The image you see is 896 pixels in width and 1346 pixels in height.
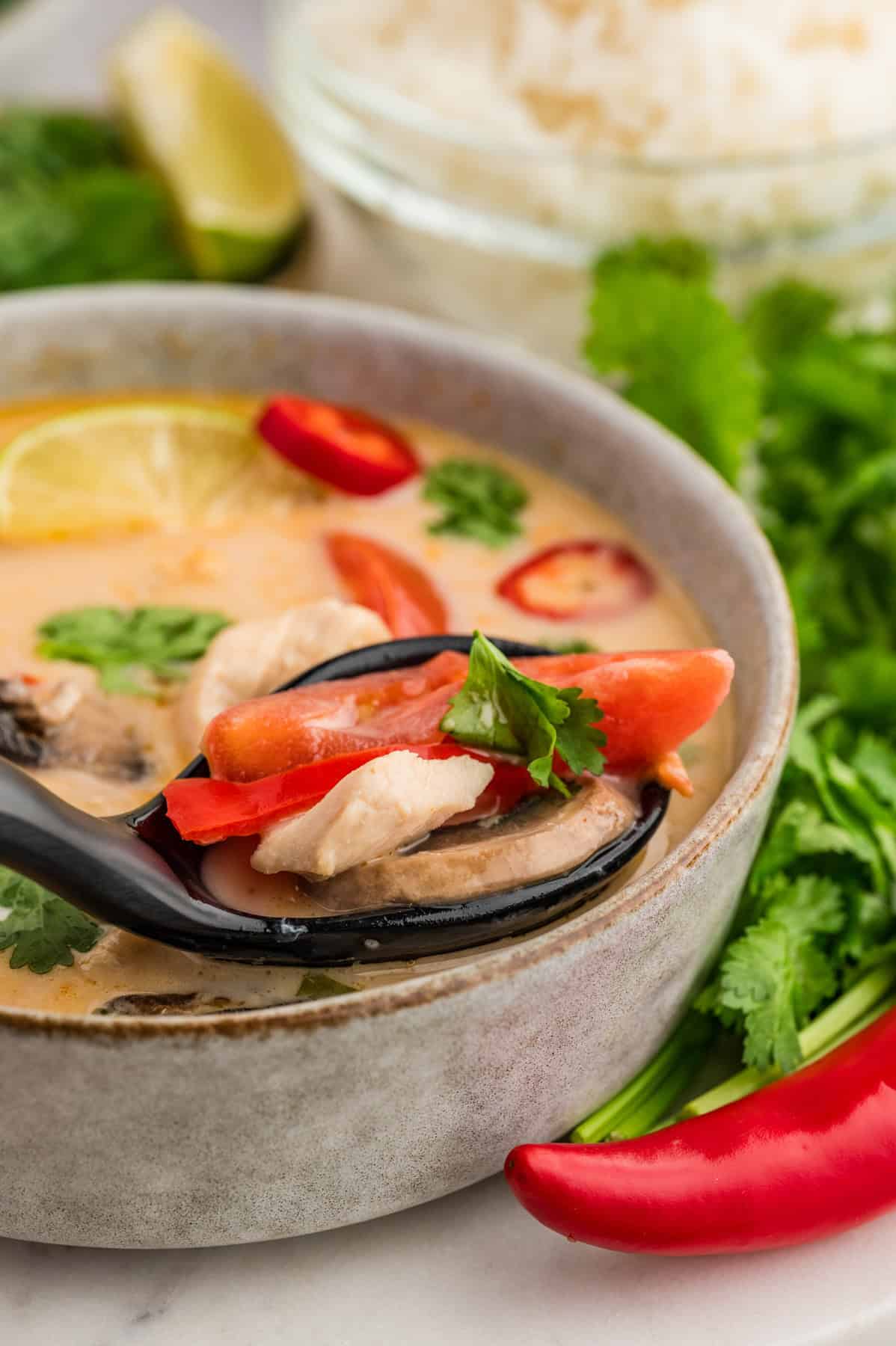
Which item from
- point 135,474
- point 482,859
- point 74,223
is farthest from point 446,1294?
point 74,223

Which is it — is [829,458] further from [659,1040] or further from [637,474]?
[659,1040]

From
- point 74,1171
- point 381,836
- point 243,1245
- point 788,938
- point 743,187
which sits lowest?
point 243,1245

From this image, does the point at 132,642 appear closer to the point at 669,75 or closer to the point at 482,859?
the point at 482,859

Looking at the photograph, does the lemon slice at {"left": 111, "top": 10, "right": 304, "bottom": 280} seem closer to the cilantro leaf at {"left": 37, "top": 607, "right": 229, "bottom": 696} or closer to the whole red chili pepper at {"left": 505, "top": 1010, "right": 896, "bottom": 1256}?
the cilantro leaf at {"left": 37, "top": 607, "right": 229, "bottom": 696}

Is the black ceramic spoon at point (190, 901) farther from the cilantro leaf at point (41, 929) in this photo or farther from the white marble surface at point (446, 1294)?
the white marble surface at point (446, 1294)

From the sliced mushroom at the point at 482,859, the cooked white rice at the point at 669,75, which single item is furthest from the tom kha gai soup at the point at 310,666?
the cooked white rice at the point at 669,75

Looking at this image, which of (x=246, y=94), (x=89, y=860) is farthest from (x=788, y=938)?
(x=246, y=94)
